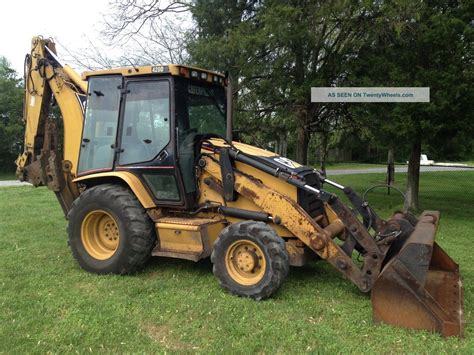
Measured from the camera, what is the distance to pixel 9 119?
105ft

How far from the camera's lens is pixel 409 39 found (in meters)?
9.82

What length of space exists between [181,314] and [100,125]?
2.81 metres

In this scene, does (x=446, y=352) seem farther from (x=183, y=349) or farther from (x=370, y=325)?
(x=183, y=349)

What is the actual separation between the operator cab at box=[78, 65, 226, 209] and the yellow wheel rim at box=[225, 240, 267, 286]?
982mm

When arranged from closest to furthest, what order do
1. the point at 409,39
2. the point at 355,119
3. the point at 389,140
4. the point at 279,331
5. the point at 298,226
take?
the point at 279,331 → the point at 298,226 → the point at 409,39 → the point at 389,140 → the point at 355,119

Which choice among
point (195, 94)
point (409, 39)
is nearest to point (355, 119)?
point (409, 39)

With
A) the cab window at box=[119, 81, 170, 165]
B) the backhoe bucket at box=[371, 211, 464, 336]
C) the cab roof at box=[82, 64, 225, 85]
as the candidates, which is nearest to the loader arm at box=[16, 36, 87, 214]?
the cab roof at box=[82, 64, 225, 85]

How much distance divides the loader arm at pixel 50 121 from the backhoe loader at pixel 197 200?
4cm

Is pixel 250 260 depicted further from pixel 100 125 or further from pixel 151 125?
pixel 100 125

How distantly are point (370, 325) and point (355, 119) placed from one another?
331 inches

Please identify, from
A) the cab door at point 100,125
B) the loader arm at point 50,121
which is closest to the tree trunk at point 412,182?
the cab door at point 100,125

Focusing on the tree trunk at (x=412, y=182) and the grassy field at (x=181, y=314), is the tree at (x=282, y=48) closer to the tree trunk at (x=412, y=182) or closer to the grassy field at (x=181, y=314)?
the tree trunk at (x=412, y=182)

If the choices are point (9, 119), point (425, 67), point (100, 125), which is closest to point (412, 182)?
point (425, 67)

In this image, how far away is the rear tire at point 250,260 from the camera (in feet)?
16.0
